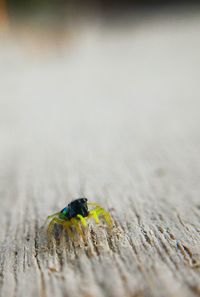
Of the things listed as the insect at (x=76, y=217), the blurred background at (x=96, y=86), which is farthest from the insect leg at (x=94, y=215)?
the blurred background at (x=96, y=86)

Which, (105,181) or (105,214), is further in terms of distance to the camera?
(105,181)

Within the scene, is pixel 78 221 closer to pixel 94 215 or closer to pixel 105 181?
pixel 94 215

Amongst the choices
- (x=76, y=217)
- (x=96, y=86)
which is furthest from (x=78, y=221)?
(x=96, y=86)

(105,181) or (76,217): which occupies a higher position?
(105,181)

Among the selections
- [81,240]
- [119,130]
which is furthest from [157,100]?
[81,240]

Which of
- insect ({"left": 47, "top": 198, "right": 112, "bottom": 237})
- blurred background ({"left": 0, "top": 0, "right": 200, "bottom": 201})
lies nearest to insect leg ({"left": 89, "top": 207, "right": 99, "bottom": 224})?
insect ({"left": 47, "top": 198, "right": 112, "bottom": 237})

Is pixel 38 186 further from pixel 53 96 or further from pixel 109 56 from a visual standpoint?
pixel 109 56

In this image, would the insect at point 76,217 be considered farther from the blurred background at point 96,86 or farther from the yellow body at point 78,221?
the blurred background at point 96,86

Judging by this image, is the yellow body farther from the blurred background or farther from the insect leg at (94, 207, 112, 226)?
the blurred background
